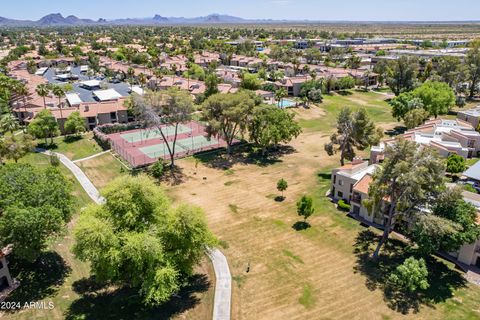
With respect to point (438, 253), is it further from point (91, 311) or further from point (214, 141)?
point (214, 141)

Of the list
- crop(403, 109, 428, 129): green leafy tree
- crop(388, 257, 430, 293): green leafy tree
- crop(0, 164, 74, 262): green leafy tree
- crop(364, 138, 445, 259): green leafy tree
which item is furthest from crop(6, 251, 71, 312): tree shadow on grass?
crop(403, 109, 428, 129): green leafy tree

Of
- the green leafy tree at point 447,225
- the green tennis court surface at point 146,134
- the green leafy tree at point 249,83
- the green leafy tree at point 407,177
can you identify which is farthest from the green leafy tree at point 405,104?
the green leafy tree at point 407,177

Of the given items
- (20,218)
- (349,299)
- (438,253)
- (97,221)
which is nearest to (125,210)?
(97,221)

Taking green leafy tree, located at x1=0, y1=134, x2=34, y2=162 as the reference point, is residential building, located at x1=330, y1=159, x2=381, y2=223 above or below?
below

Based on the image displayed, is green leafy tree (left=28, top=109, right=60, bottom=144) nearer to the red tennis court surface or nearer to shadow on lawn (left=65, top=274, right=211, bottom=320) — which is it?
the red tennis court surface

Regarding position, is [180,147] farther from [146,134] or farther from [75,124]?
[75,124]

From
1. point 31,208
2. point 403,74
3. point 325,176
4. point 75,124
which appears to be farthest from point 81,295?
point 403,74
